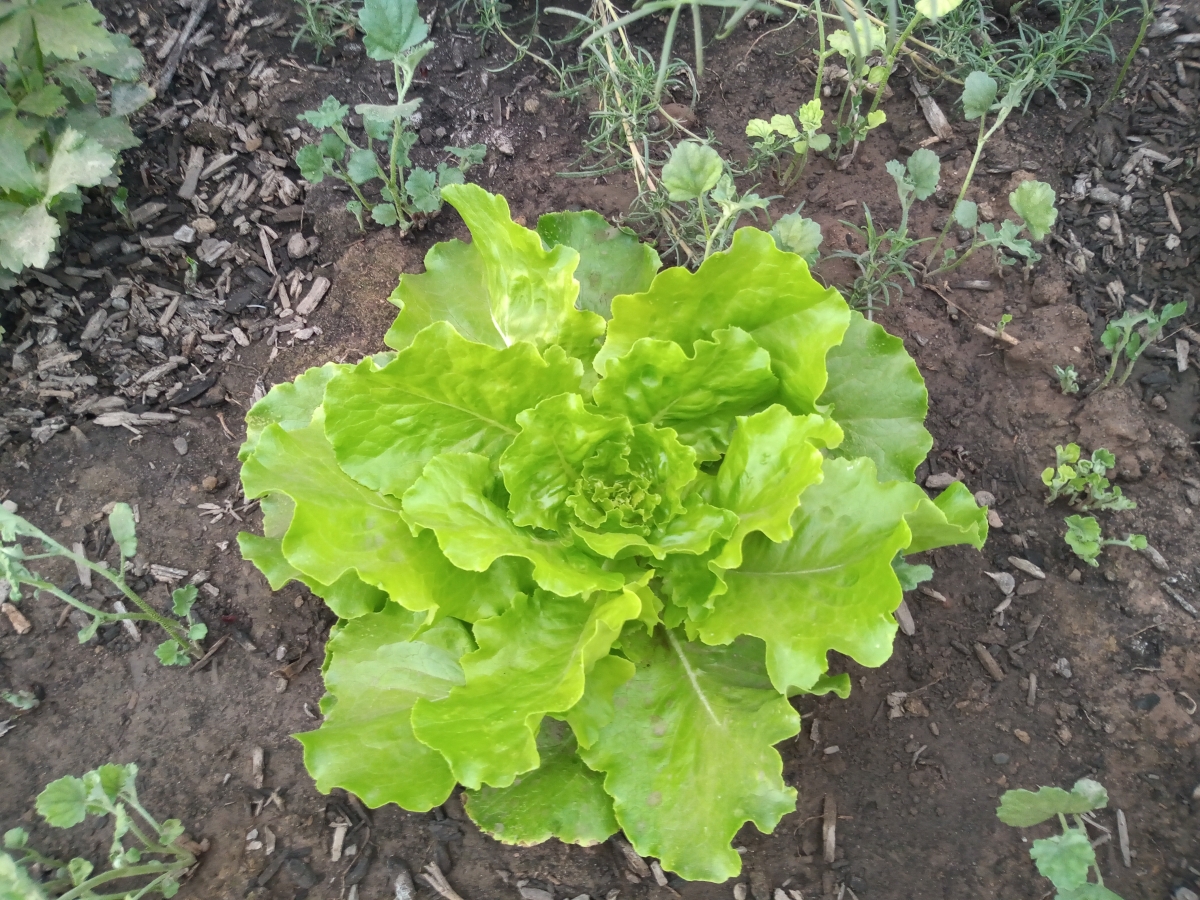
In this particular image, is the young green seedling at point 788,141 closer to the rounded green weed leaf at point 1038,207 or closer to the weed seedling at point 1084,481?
the rounded green weed leaf at point 1038,207

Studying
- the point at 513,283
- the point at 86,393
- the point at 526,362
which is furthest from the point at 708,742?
the point at 86,393

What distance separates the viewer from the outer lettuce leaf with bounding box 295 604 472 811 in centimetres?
204

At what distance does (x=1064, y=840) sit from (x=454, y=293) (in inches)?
83.2

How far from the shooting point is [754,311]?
7.09 ft

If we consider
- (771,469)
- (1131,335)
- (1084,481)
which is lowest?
(1084,481)

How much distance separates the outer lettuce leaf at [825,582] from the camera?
1765 millimetres

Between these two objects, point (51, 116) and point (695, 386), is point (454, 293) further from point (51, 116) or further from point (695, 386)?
point (51, 116)

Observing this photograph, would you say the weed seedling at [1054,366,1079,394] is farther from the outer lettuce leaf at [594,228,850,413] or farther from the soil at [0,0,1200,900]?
the outer lettuce leaf at [594,228,850,413]

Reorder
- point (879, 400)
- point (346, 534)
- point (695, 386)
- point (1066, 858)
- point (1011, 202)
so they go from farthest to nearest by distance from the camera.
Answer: point (1011, 202) < point (879, 400) < point (695, 386) < point (346, 534) < point (1066, 858)

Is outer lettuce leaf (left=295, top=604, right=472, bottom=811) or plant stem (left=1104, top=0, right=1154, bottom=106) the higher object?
plant stem (left=1104, top=0, right=1154, bottom=106)

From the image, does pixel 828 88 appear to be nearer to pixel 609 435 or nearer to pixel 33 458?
pixel 609 435

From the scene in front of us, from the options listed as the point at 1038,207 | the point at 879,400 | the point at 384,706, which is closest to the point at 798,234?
the point at 879,400

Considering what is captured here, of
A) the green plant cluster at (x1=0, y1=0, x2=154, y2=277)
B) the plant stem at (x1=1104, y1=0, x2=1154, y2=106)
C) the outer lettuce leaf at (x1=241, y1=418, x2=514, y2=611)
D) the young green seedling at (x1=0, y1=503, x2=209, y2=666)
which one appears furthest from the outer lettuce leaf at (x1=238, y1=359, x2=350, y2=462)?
the plant stem at (x1=1104, y1=0, x2=1154, y2=106)

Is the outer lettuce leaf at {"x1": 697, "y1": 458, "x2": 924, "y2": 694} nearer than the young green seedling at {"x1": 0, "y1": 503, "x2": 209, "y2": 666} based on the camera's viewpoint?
Yes
